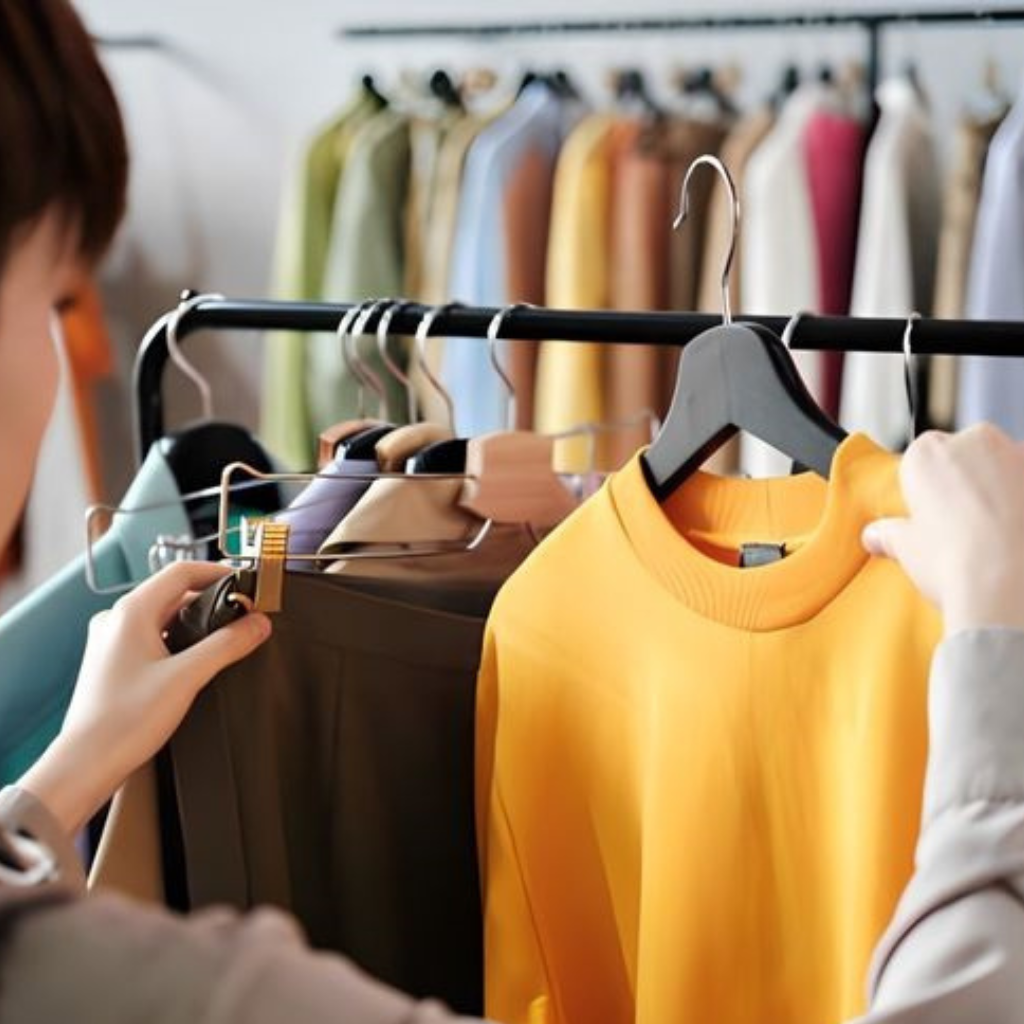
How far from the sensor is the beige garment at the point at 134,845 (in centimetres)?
86

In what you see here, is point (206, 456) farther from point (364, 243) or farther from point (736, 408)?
point (364, 243)

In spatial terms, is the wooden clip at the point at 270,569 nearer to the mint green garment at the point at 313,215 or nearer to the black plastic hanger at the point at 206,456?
the black plastic hanger at the point at 206,456

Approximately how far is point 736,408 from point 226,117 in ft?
6.40

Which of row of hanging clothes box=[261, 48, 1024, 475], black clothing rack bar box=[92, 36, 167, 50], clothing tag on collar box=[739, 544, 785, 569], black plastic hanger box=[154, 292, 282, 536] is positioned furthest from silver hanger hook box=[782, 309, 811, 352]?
black clothing rack bar box=[92, 36, 167, 50]

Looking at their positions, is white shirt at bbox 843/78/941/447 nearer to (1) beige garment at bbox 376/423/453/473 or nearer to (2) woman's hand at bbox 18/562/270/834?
(1) beige garment at bbox 376/423/453/473

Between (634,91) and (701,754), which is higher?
(634,91)

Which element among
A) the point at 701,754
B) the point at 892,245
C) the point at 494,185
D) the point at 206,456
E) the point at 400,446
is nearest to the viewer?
the point at 701,754

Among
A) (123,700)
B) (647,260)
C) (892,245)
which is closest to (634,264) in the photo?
(647,260)

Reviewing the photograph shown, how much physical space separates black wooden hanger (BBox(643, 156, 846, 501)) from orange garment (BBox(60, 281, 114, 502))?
60.9 inches

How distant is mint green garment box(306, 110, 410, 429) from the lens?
6.70ft

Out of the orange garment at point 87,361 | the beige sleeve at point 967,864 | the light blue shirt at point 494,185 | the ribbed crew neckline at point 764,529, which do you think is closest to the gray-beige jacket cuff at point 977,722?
the beige sleeve at point 967,864

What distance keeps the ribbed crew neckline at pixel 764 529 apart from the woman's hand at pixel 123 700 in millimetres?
197

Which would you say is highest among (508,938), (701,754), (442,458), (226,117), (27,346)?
(226,117)

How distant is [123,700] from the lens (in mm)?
822
